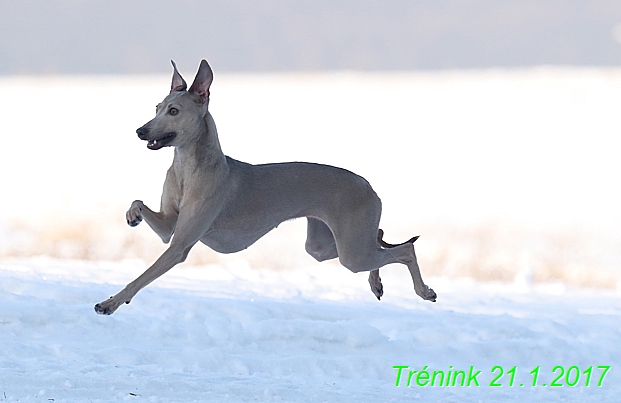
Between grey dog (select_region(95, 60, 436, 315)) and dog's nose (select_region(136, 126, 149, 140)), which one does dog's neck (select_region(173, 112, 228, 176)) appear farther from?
dog's nose (select_region(136, 126, 149, 140))

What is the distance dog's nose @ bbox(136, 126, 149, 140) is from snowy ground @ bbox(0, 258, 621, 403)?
5.82 ft

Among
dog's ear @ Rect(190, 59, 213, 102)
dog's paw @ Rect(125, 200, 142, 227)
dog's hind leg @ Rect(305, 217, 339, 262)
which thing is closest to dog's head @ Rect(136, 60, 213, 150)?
dog's ear @ Rect(190, 59, 213, 102)

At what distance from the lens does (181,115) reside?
226 inches

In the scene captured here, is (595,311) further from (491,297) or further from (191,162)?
(191,162)

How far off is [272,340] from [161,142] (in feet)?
11.8

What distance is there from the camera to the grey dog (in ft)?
18.9

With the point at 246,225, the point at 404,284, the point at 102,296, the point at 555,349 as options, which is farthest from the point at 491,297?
the point at 246,225

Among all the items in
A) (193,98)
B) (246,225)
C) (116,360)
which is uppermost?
(193,98)

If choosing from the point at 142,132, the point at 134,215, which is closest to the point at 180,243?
the point at 134,215

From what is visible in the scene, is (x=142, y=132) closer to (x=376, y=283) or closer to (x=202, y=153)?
(x=202, y=153)

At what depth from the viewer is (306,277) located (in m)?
12.4

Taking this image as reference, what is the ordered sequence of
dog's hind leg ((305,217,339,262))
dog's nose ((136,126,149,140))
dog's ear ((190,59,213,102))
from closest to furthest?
dog's nose ((136,126,149,140)) → dog's ear ((190,59,213,102)) → dog's hind leg ((305,217,339,262))

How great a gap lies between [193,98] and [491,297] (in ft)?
24.0

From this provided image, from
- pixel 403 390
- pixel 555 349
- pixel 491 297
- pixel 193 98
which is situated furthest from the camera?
pixel 491 297
